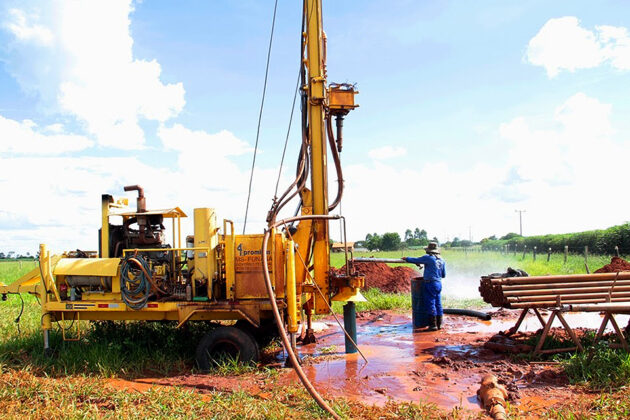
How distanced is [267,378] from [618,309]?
5.19 meters

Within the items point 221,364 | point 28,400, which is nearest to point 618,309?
point 221,364

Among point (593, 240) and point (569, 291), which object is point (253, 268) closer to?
point (569, 291)

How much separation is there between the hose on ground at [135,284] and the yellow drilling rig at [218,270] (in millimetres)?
16

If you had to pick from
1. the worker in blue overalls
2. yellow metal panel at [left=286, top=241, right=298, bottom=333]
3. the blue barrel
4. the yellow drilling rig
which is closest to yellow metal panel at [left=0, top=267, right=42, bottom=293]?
the yellow drilling rig

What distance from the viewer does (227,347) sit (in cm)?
769

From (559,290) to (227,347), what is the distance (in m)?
5.47

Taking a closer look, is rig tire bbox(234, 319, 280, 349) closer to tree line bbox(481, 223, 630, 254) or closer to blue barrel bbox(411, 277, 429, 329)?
blue barrel bbox(411, 277, 429, 329)

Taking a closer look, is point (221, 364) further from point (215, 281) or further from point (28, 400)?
point (28, 400)

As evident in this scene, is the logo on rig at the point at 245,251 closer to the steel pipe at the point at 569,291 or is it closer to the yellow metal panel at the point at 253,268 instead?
the yellow metal panel at the point at 253,268

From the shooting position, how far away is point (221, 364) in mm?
7594

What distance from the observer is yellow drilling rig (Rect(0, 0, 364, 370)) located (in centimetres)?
761

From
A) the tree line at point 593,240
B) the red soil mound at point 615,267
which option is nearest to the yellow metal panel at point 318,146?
the red soil mound at point 615,267

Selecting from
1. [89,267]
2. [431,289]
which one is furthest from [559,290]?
[89,267]

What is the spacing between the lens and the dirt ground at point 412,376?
622cm
